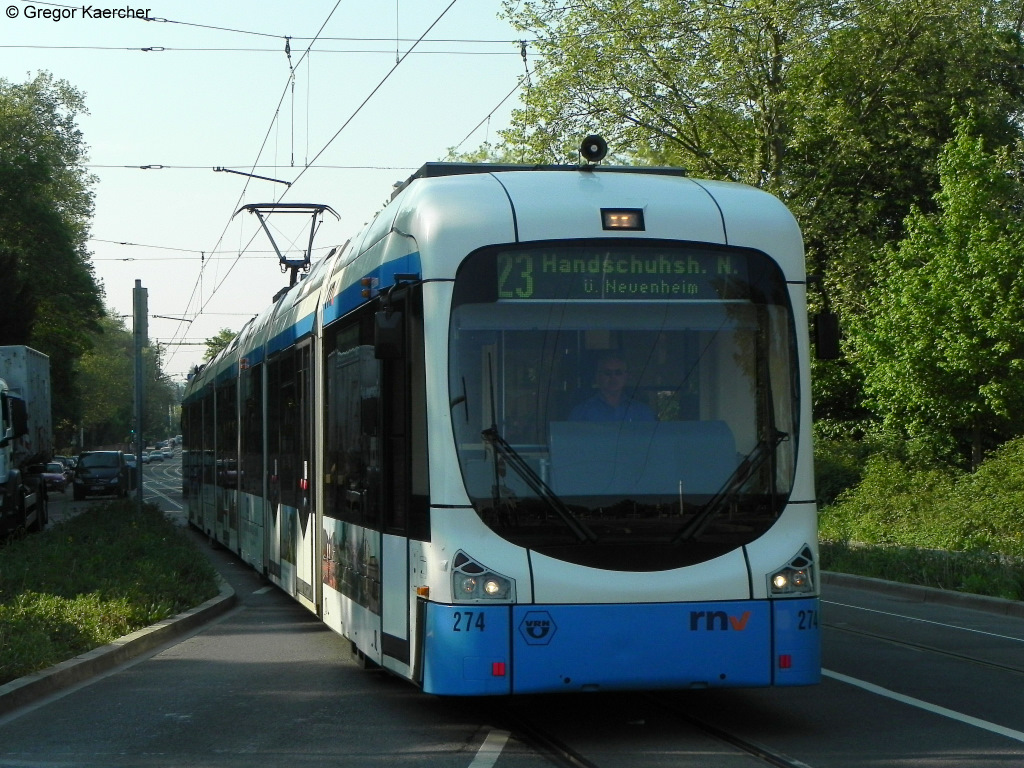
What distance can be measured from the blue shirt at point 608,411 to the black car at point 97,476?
4438 centimetres

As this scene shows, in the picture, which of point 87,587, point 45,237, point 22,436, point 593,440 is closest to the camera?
point 593,440

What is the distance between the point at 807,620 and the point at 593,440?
1458 millimetres

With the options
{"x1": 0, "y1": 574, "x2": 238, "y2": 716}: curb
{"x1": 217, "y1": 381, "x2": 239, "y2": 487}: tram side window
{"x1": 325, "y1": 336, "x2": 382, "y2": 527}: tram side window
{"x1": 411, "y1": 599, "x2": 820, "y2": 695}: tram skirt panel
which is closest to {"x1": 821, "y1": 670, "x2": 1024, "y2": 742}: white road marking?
{"x1": 411, "y1": 599, "x2": 820, "y2": 695}: tram skirt panel

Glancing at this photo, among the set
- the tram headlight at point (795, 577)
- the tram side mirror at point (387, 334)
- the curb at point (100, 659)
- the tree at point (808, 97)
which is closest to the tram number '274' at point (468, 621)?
the tram side mirror at point (387, 334)

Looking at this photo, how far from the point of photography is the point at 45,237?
5441 cm

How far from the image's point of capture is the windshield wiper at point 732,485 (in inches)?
294

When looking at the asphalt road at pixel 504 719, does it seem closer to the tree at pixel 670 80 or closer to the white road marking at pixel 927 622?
the white road marking at pixel 927 622

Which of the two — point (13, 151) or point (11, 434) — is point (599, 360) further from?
point (13, 151)

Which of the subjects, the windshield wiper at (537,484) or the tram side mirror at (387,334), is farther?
the tram side mirror at (387,334)

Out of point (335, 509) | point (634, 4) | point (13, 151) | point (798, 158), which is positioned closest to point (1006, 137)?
point (798, 158)

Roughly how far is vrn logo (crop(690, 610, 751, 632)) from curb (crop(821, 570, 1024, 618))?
26.9 ft

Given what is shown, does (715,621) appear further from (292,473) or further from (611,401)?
(292,473)

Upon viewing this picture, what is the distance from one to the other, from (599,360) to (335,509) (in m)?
3.33

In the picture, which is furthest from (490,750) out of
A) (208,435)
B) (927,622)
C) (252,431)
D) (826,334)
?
Result: (208,435)
